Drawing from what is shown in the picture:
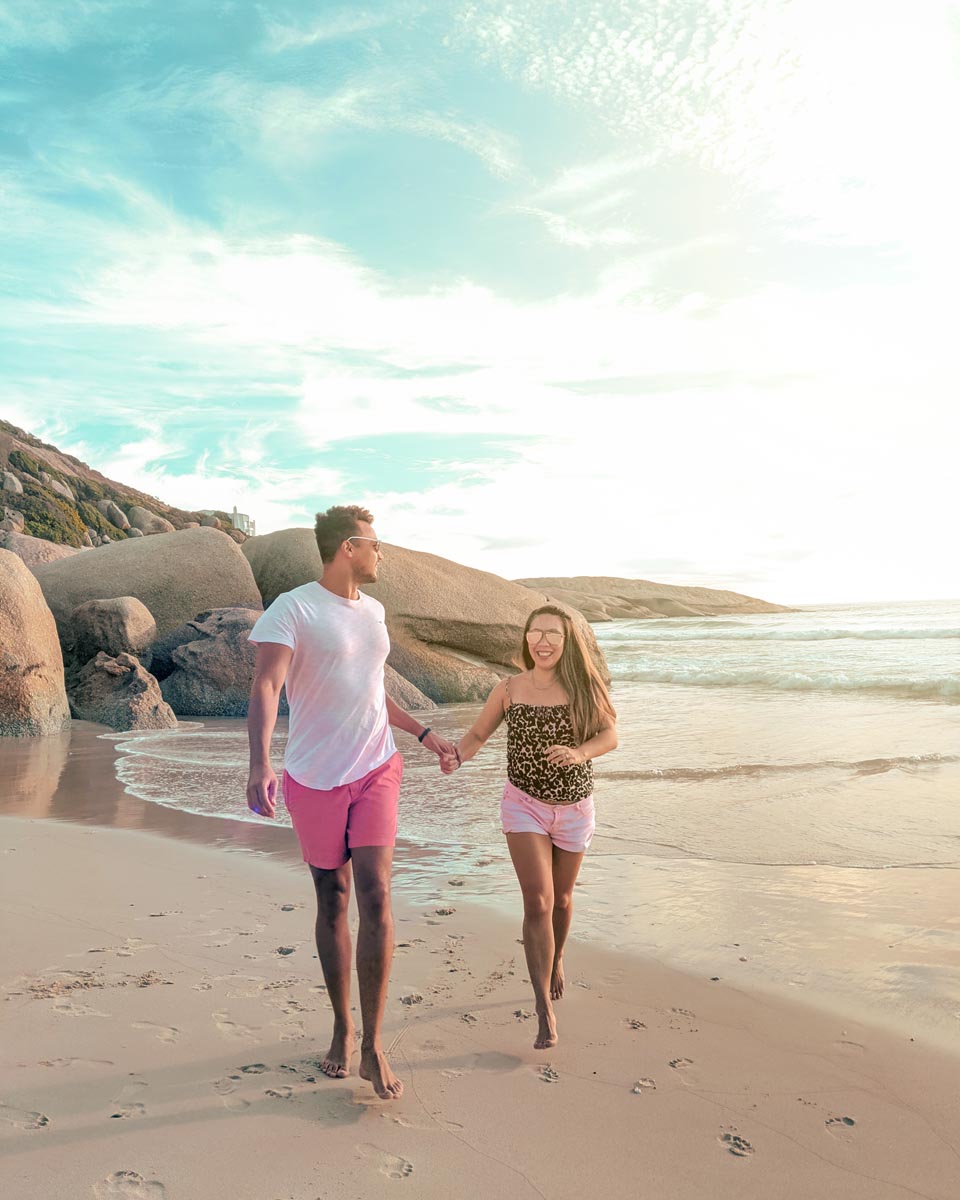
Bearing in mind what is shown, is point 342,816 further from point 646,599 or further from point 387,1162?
point 646,599

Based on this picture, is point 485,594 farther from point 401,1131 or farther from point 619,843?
point 401,1131

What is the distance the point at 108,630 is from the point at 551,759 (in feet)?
38.8

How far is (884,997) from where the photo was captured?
382 cm

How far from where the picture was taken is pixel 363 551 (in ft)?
11.6

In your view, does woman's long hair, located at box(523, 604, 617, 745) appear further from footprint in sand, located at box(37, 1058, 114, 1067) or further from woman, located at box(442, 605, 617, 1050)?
footprint in sand, located at box(37, 1058, 114, 1067)

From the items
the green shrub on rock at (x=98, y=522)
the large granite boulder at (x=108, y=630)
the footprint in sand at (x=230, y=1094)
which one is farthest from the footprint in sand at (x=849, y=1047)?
the green shrub on rock at (x=98, y=522)

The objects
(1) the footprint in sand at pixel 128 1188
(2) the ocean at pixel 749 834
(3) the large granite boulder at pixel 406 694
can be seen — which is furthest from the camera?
(3) the large granite boulder at pixel 406 694

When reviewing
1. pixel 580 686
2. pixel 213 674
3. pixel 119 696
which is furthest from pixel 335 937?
pixel 213 674

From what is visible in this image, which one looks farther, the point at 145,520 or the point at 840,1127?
the point at 145,520

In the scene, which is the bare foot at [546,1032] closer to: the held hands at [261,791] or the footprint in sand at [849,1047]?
the footprint in sand at [849,1047]

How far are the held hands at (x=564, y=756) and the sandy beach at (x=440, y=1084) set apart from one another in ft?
2.96

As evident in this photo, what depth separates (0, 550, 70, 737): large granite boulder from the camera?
1148 cm

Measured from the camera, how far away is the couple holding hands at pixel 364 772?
321cm

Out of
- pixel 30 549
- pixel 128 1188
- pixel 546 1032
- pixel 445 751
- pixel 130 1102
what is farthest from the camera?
pixel 30 549
